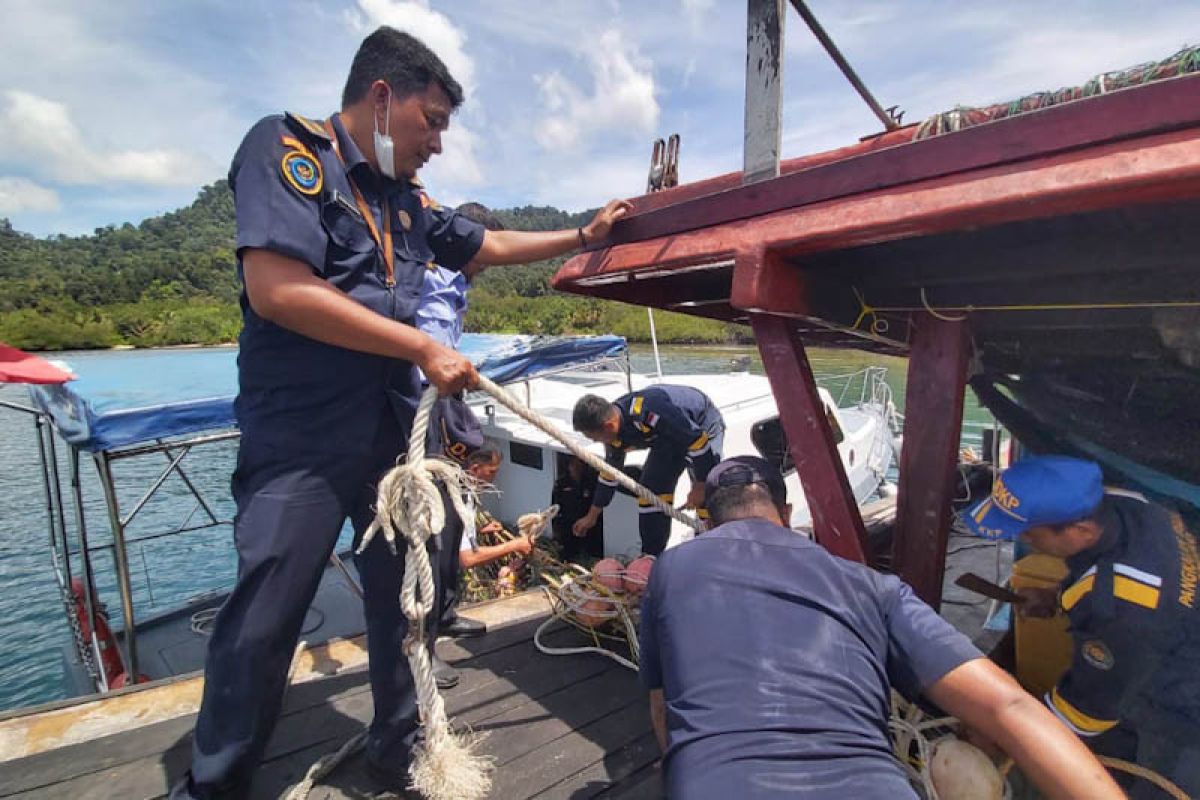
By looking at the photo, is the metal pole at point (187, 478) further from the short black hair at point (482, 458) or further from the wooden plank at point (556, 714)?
the wooden plank at point (556, 714)

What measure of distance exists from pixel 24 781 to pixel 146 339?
46.8 meters

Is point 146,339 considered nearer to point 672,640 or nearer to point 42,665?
point 42,665

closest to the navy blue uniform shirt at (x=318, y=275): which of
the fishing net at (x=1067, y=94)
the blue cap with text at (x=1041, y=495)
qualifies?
the fishing net at (x=1067, y=94)

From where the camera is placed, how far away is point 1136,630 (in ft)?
5.61

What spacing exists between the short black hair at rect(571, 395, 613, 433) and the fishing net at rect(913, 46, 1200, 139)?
3.07 metres

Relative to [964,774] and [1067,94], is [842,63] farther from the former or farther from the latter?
[964,774]

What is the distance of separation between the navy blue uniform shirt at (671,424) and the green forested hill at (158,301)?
19.0 meters

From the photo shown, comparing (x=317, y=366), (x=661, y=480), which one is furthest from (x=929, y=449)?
(x=661, y=480)

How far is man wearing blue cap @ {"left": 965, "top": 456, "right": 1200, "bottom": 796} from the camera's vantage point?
5.51 feet

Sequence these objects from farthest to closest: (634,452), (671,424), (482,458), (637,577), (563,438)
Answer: (634,452) → (482,458) → (671,424) → (637,577) → (563,438)

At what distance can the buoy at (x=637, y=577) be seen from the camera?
10.0ft

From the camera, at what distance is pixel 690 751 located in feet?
4.52

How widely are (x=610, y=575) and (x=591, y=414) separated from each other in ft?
5.00

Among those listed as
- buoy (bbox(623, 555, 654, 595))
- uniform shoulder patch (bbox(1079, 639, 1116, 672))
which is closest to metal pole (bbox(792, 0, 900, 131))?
uniform shoulder patch (bbox(1079, 639, 1116, 672))
